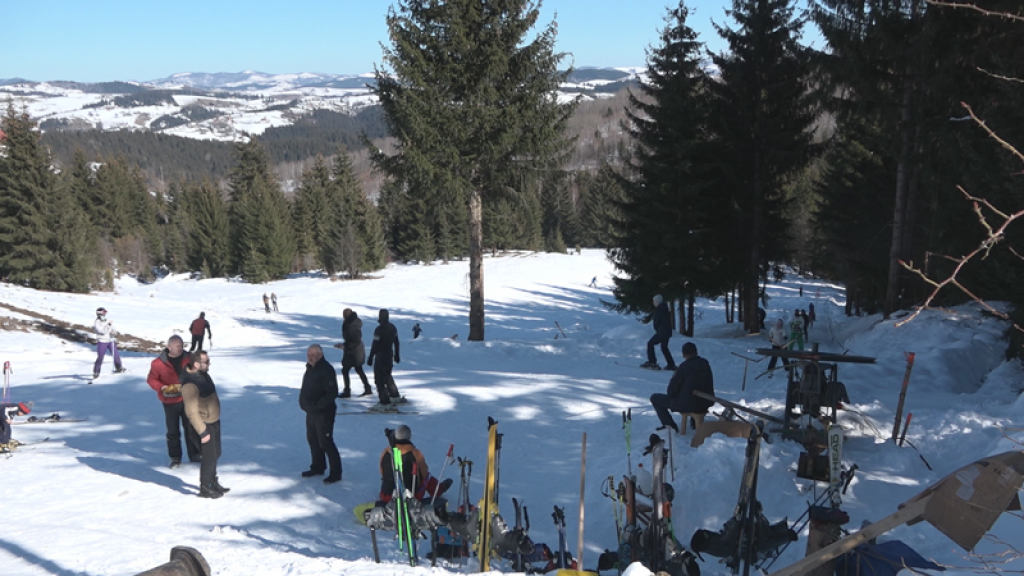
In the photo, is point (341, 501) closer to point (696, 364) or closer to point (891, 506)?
point (696, 364)

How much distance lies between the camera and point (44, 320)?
2325 cm

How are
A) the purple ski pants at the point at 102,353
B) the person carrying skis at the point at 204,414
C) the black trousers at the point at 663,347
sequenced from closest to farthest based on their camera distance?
the person carrying skis at the point at 204,414 < the black trousers at the point at 663,347 < the purple ski pants at the point at 102,353

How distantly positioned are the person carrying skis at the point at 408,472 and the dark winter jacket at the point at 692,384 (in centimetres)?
338

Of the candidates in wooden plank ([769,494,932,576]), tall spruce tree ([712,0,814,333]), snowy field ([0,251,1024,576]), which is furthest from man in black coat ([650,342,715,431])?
tall spruce tree ([712,0,814,333])

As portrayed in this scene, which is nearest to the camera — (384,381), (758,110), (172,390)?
(172,390)

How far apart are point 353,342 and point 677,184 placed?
11.6m

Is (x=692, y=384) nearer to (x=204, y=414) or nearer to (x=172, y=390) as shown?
(x=204, y=414)

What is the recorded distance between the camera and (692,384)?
8.13 m

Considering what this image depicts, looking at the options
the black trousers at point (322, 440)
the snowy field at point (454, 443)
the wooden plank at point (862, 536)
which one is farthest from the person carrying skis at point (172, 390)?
the wooden plank at point (862, 536)

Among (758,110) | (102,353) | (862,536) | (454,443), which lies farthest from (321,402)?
(758,110)

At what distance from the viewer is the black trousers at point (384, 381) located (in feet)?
34.1

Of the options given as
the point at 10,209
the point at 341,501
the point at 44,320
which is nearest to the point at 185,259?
the point at 10,209

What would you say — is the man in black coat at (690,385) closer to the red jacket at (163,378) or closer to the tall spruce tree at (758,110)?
the red jacket at (163,378)

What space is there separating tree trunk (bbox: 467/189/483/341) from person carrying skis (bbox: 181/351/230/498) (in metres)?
9.89
